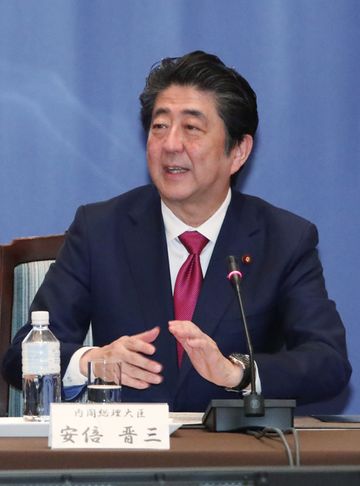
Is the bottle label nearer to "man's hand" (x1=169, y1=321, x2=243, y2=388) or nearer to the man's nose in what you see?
"man's hand" (x1=169, y1=321, x2=243, y2=388)

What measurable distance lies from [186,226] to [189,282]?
0.17 metres

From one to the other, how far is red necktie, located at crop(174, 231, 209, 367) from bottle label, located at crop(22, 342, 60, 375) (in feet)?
1.64

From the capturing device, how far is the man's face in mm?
2633

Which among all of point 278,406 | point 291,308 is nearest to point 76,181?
point 291,308

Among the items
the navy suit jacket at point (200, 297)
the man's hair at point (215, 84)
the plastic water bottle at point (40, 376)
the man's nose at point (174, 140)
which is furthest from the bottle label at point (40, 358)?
→ the man's hair at point (215, 84)

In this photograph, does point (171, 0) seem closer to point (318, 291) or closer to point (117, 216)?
point (117, 216)

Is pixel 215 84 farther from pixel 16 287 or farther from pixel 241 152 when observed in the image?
pixel 16 287

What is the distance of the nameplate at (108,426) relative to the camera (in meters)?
1.54

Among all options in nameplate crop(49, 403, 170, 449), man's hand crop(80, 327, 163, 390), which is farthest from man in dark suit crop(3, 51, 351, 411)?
nameplate crop(49, 403, 170, 449)

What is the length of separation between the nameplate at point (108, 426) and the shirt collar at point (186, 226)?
112 centimetres

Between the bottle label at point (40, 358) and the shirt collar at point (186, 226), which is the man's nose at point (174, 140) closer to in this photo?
the shirt collar at point (186, 226)

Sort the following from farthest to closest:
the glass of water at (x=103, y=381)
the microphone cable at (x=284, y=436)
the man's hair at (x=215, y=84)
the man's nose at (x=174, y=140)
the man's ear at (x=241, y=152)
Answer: the man's ear at (x=241, y=152)
the man's hair at (x=215, y=84)
the man's nose at (x=174, y=140)
the glass of water at (x=103, y=381)
the microphone cable at (x=284, y=436)

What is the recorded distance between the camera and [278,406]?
6.06ft

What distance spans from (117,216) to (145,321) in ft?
1.13
